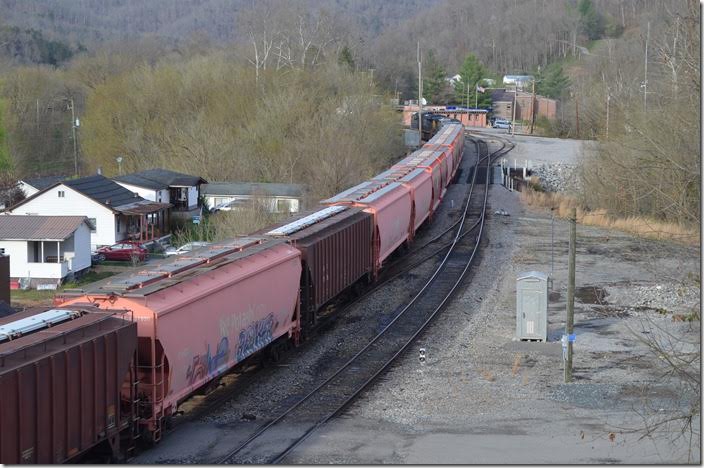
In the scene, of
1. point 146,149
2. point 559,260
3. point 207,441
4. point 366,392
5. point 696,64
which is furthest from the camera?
point 146,149

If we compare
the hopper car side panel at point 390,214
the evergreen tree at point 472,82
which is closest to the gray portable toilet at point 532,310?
the hopper car side panel at point 390,214

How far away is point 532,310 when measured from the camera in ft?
69.5

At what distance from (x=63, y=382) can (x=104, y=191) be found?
1322 inches

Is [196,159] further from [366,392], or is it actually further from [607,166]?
[366,392]

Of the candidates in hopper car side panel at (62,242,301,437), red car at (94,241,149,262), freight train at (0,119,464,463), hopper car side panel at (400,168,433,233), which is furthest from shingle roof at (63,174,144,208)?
hopper car side panel at (62,242,301,437)

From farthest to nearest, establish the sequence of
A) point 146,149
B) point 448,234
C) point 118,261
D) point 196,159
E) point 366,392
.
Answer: point 146,149 → point 196,159 → point 118,261 → point 448,234 → point 366,392

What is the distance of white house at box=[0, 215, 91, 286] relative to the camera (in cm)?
3631

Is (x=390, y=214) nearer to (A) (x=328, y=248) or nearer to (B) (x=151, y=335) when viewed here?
(A) (x=328, y=248)

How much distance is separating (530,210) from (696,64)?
3259cm

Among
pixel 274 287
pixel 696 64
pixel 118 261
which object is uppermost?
pixel 696 64

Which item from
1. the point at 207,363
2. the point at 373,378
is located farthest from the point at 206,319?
the point at 373,378

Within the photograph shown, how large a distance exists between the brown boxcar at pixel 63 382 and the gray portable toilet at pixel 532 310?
Answer: 1106cm

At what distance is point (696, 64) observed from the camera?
12594mm

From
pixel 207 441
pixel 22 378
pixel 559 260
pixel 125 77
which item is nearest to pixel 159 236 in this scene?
pixel 559 260
